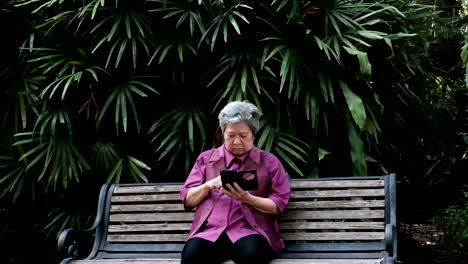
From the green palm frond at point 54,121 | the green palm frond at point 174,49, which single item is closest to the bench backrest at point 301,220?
the green palm frond at point 54,121

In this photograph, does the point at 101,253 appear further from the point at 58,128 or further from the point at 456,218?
the point at 456,218

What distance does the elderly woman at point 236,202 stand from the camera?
3285 mm

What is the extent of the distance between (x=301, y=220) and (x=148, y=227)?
3.23 feet

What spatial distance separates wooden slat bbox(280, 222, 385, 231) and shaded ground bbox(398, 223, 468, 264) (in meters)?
2.05

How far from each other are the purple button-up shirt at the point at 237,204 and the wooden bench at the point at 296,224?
0.77ft

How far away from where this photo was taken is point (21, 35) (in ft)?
17.7

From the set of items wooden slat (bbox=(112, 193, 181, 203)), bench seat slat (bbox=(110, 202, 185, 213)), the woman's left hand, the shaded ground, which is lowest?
the shaded ground

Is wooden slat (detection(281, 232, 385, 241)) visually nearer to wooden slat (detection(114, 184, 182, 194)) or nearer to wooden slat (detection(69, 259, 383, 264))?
wooden slat (detection(69, 259, 383, 264))

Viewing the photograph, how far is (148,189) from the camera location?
13.3 feet

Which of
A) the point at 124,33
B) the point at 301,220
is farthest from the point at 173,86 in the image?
the point at 301,220

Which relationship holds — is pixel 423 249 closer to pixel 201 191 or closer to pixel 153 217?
pixel 153 217

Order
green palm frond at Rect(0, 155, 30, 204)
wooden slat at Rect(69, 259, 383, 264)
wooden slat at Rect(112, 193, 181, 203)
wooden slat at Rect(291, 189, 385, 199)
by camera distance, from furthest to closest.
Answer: green palm frond at Rect(0, 155, 30, 204), wooden slat at Rect(112, 193, 181, 203), wooden slat at Rect(291, 189, 385, 199), wooden slat at Rect(69, 259, 383, 264)

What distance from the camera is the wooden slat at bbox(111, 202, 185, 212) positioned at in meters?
3.96

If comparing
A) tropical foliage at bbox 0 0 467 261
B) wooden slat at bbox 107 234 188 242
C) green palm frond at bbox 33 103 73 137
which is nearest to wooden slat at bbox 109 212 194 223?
wooden slat at bbox 107 234 188 242
